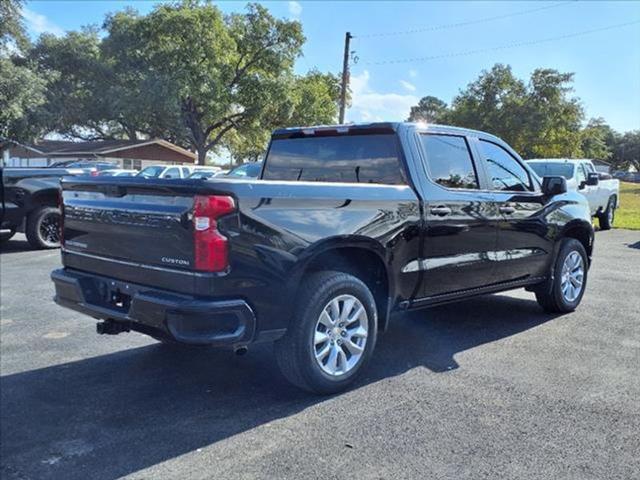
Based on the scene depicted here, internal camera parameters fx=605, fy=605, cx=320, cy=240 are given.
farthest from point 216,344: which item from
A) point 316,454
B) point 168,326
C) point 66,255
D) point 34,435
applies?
point 66,255

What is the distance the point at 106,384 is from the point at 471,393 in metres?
2.64

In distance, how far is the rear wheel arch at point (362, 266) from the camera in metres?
4.18

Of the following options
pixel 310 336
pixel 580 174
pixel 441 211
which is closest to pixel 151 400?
pixel 310 336

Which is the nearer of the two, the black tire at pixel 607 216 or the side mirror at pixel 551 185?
the side mirror at pixel 551 185

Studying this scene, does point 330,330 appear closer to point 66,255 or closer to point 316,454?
point 316,454

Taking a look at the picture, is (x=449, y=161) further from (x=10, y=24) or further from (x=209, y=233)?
(x=10, y=24)

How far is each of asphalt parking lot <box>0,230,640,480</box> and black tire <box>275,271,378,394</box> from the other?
0.15 metres

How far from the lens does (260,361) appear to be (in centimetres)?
500

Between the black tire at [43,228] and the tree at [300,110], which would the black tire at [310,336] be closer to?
the black tire at [43,228]

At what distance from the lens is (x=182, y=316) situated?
3484 millimetres

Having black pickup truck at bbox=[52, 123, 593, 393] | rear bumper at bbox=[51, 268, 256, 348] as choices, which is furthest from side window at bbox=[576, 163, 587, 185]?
rear bumper at bbox=[51, 268, 256, 348]

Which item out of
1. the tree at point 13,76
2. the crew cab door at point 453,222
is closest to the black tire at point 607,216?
the crew cab door at point 453,222

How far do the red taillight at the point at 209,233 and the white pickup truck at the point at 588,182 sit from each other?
11.1m

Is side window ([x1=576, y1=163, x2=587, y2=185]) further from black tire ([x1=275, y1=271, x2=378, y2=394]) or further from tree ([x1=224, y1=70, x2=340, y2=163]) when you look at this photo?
tree ([x1=224, y1=70, x2=340, y2=163])
